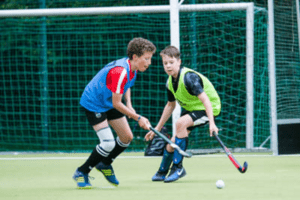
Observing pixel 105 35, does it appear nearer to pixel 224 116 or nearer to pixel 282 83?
pixel 224 116

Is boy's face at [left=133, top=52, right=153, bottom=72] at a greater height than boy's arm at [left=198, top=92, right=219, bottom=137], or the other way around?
boy's face at [left=133, top=52, right=153, bottom=72]

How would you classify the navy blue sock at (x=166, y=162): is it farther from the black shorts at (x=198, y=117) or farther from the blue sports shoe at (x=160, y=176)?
the black shorts at (x=198, y=117)

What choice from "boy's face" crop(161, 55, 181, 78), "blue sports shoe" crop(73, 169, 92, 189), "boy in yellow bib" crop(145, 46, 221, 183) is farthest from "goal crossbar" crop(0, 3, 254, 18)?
"blue sports shoe" crop(73, 169, 92, 189)

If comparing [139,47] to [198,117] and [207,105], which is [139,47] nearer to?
[207,105]

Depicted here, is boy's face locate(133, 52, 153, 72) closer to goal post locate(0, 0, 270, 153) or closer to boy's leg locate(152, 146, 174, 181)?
boy's leg locate(152, 146, 174, 181)

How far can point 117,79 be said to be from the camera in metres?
4.66

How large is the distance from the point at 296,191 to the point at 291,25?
13.4 ft

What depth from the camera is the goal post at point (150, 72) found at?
9219 millimetres

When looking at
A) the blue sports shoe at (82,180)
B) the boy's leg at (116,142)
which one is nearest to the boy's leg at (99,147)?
the blue sports shoe at (82,180)

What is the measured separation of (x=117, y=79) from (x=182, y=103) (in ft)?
3.25

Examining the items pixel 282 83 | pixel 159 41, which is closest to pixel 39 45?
pixel 159 41

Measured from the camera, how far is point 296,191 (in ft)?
14.3

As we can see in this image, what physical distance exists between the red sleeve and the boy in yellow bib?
0.64 m

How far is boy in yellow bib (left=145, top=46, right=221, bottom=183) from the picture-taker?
5.15 m
